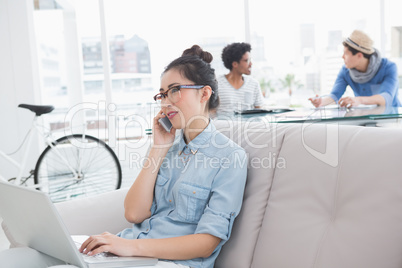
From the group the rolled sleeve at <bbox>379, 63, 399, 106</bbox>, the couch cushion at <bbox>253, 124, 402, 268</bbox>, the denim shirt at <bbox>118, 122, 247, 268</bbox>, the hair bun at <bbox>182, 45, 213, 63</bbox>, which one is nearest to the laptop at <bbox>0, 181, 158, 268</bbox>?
the denim shirt at <bbox>118, 122, 247, 268</bbox>

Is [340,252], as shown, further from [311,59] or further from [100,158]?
[311,59]

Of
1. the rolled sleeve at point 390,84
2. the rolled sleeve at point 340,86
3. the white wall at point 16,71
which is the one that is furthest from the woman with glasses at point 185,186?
the white wall at point 16,71

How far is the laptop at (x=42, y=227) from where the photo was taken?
1085mm

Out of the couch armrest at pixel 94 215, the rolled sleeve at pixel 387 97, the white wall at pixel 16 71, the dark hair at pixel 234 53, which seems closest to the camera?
the couch armrest at pixel 94 215

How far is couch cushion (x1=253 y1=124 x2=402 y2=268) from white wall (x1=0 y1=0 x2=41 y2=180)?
11.3 feet

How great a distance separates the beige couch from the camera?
1.09 meters

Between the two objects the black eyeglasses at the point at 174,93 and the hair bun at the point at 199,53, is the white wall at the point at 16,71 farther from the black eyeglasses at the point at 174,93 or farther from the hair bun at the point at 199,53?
the black eyeglasses at the point at 174,93

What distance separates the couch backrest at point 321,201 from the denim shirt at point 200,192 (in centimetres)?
9

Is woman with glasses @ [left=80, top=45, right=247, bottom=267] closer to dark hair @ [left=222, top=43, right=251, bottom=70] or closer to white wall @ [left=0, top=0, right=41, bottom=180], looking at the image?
dark hair @ [left=222, top=43, right=251, bottom=70]

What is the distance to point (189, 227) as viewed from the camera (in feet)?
4.50

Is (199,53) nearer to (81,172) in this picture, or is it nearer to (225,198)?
(225,198)

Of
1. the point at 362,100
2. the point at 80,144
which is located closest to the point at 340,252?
the point at 362,100

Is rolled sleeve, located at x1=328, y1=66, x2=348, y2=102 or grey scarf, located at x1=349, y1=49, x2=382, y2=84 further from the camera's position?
rolled sleeve, located at x1=328, y1=66, x2=348, y2=102

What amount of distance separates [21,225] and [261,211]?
753mm
